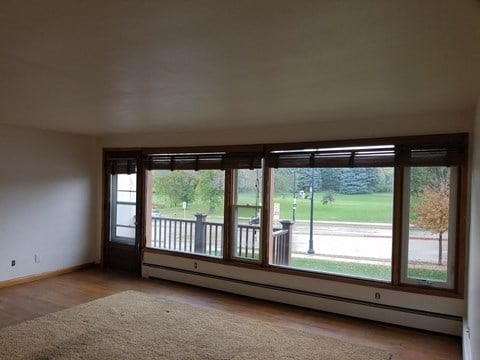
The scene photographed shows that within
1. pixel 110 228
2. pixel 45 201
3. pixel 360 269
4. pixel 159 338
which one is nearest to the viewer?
pixel 159 338

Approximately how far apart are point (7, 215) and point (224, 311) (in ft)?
11.3

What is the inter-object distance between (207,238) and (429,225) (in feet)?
10.0

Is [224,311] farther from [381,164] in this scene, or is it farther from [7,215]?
[7,215]

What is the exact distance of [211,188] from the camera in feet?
19.0

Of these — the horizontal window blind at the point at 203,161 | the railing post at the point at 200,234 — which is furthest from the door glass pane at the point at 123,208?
the railing post at the point at 200,234

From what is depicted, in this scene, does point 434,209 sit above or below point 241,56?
below

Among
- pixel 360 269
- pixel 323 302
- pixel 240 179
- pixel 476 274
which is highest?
pixel 240 179

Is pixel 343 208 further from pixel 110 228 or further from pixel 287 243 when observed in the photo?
pixel 110 228

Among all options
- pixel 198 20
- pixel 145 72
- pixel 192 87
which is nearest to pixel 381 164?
Result: pixel 192 87

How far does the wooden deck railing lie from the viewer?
204 inches

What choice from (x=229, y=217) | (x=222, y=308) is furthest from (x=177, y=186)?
(x=222, y=308)

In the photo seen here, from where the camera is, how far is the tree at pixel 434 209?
4.10 meters

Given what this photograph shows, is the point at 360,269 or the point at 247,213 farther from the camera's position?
the point at 247,213

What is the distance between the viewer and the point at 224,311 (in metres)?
4.64
